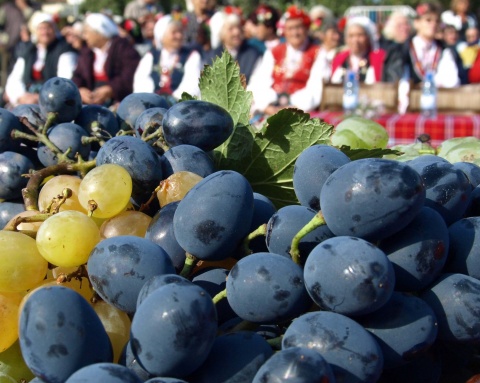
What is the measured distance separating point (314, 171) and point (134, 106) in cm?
57

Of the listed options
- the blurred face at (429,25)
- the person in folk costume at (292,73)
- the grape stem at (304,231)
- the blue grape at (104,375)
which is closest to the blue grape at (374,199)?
the grape stem at (304,231)

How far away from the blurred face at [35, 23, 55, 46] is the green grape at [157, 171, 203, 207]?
16.9 feet

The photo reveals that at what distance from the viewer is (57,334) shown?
0.65 m

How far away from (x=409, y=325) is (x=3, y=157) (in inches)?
30.1

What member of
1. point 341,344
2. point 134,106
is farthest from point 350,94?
point 341,344

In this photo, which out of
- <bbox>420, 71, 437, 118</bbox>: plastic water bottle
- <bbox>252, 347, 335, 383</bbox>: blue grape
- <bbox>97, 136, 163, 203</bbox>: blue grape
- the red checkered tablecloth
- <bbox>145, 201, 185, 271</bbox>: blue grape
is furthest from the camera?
<bbox>420, 71, 437, 118</bbox>: plastic water bottle

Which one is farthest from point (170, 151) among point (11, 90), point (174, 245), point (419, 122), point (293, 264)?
point (11, 90)

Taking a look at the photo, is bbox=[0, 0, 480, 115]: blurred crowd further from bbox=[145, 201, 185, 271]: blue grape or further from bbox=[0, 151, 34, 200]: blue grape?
bbox=[145, 201, 185, 271]: blue grape

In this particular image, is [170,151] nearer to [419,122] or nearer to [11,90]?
[419,122]

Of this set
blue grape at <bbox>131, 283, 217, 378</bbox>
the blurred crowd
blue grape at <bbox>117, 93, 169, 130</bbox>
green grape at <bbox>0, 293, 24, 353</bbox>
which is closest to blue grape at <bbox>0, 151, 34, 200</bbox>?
blue grape at <bbox>117, 93, 169, 130</bbox>

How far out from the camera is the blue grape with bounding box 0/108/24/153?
3.80ft

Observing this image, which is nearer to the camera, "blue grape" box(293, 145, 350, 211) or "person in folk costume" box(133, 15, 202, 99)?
"blue grape" box(293, 145, 350, 211)

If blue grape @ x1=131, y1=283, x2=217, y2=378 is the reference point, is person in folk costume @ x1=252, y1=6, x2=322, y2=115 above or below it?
below

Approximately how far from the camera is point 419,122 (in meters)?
4.04
